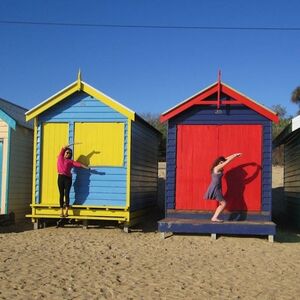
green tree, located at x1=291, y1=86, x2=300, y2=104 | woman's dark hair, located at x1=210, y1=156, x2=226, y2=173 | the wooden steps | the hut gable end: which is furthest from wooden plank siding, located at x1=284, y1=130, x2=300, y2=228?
green tree, located at x1=291, y1=86, x2=300, y2=104

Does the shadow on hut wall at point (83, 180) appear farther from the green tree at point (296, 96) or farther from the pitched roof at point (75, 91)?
the green tree at point (296, 96)

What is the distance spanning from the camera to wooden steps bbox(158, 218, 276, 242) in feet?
38.1

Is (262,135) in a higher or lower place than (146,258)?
higher

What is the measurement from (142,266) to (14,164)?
6.89 metres

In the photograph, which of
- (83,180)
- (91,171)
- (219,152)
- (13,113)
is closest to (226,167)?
(219,152)

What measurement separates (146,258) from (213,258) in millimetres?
1253

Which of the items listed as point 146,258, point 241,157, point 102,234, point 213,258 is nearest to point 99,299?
point 146,258

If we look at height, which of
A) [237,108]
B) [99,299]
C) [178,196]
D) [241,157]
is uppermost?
[237,108]

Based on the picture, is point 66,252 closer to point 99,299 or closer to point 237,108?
point 99,299

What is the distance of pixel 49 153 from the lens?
1332 cm

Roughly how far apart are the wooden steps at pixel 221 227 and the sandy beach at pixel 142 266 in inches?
8.4

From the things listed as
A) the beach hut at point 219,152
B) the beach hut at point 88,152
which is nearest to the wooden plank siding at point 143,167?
the beach hut at point 88,152

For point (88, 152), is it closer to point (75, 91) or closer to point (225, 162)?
Result: point (75, 91)

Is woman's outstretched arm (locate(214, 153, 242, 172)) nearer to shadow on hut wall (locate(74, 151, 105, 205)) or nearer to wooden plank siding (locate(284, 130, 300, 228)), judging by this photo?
shadow on hut wall (locate(74, 151, 105, 205))
